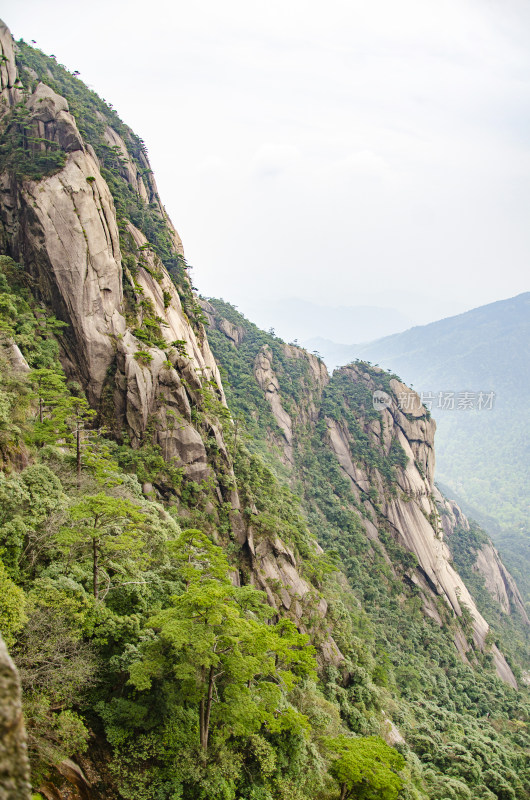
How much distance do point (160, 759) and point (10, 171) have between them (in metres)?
35.3

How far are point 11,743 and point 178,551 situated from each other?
14389 mm

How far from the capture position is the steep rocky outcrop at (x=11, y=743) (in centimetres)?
286

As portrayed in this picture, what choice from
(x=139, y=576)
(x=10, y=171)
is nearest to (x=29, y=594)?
(x=139, y=576)

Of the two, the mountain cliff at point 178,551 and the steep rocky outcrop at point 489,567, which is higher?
the mountain cliff at point 178,551

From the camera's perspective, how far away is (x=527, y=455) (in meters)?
195

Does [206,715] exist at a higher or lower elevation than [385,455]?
lower

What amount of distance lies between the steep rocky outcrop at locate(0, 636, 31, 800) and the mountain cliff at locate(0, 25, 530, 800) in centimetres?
734

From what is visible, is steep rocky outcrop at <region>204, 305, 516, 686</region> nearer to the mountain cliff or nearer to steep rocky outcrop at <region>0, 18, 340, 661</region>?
the mountain cliff

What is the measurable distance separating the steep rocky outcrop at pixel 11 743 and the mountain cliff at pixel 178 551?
734 centimetres

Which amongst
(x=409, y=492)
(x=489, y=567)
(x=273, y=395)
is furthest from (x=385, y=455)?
(x=489, y=567)

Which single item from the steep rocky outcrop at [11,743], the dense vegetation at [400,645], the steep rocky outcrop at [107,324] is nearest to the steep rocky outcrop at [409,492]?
the dense vegetation at [400,645]

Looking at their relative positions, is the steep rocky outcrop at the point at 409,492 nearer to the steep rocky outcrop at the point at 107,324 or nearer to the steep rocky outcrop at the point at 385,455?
the steep rocky outcrop at the point at 385,455

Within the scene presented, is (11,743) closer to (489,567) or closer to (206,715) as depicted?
(206,715)

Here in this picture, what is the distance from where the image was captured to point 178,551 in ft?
55.1
